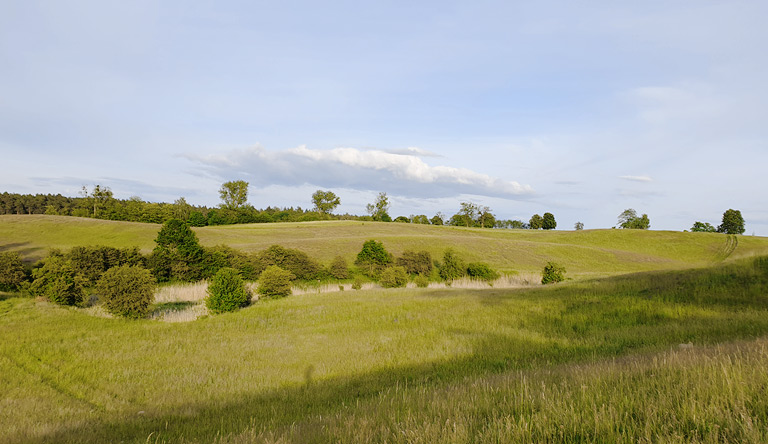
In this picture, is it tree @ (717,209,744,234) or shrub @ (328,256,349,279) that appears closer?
shrub @ (328,256,349,279)

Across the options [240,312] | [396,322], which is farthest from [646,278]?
[240,312]

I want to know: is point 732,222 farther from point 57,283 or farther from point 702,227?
point 57,283

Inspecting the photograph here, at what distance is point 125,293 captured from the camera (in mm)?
18406

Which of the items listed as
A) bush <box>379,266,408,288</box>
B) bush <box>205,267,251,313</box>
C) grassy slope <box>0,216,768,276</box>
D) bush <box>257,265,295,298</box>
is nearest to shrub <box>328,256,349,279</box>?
bush <box>379,266,408,288</box>

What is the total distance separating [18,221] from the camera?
60.8 m

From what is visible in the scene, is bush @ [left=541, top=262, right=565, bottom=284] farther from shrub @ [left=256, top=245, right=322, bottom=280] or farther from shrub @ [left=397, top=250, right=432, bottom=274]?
shrub @ [left=256, top=245, right=322, bottom=280]

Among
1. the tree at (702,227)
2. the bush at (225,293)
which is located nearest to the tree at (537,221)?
the tree at (702,227)

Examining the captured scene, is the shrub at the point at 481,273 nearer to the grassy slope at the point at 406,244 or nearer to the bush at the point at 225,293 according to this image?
the grassy slope at the point at 406,244

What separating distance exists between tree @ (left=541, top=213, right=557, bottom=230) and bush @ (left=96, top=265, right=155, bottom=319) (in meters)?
134

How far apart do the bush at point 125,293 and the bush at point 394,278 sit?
18.9 meters

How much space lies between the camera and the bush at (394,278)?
3397 centimetres

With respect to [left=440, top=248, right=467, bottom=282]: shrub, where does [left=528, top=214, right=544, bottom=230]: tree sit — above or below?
above

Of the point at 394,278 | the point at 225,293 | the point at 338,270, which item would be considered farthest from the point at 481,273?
the point at 225,293

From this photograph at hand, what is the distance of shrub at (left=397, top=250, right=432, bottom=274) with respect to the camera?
142 feet
